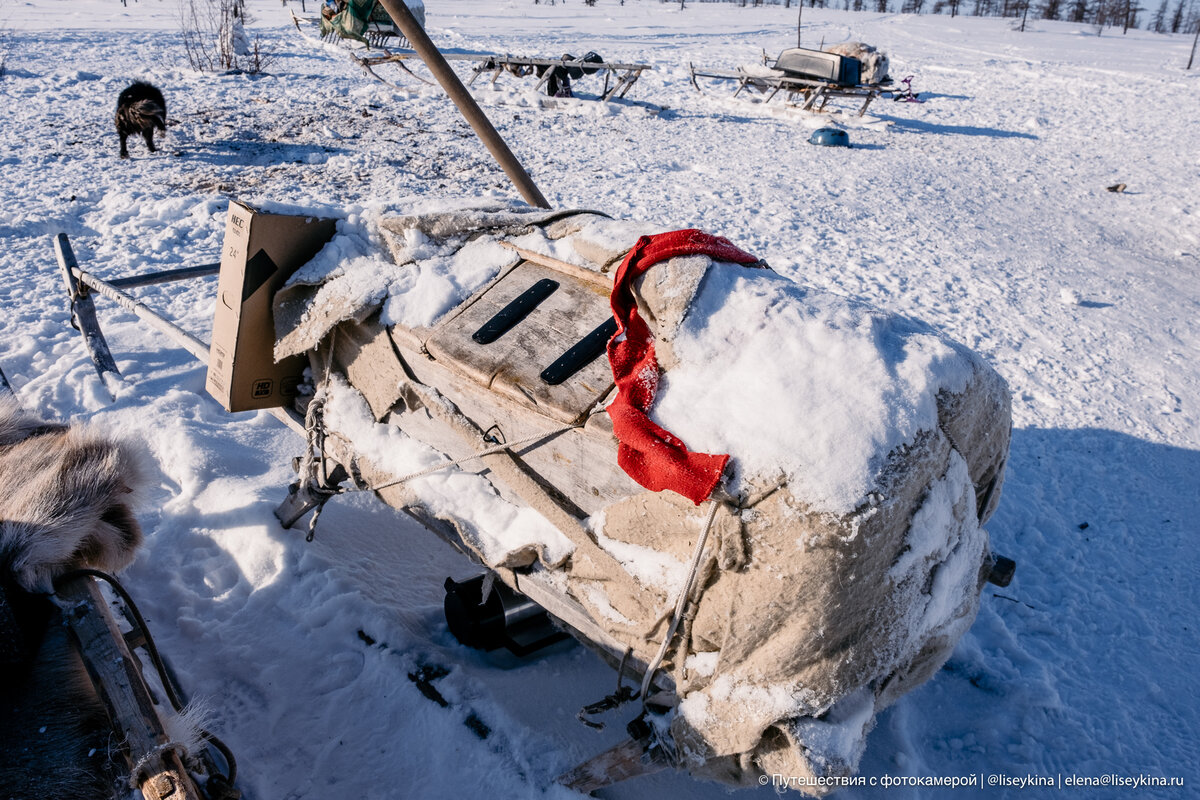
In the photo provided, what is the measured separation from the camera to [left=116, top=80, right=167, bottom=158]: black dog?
760cm

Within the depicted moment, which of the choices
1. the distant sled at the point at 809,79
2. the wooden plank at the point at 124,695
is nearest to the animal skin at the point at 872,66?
the distant sled at the point at 809,79

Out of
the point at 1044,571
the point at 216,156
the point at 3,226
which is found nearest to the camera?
the point at 1044,571

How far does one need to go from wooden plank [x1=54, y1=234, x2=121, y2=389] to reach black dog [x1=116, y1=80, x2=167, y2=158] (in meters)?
4.36

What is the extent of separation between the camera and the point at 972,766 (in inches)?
96.9

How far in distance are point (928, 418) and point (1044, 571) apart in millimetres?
2247

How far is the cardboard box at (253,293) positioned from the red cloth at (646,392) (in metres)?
1.40

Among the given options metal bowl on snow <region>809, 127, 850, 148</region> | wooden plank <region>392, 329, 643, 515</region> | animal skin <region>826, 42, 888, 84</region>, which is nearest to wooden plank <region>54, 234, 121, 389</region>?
wooden plank <region>392, 329, 643, 515</region>

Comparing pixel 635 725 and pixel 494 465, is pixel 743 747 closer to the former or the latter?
pixel 635 725

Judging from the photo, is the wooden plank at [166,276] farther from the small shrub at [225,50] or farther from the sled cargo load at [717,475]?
the small shrub at [225,50]

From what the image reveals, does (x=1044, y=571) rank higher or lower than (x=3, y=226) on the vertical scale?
lower

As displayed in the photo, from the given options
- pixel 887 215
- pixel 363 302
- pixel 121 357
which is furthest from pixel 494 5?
pixel 363 302

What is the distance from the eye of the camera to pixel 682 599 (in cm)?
171

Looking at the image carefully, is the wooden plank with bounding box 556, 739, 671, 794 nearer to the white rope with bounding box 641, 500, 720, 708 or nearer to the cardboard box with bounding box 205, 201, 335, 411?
the white rope with bounding box 641, 500, 720, 708

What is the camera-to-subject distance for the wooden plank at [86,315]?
406cm
